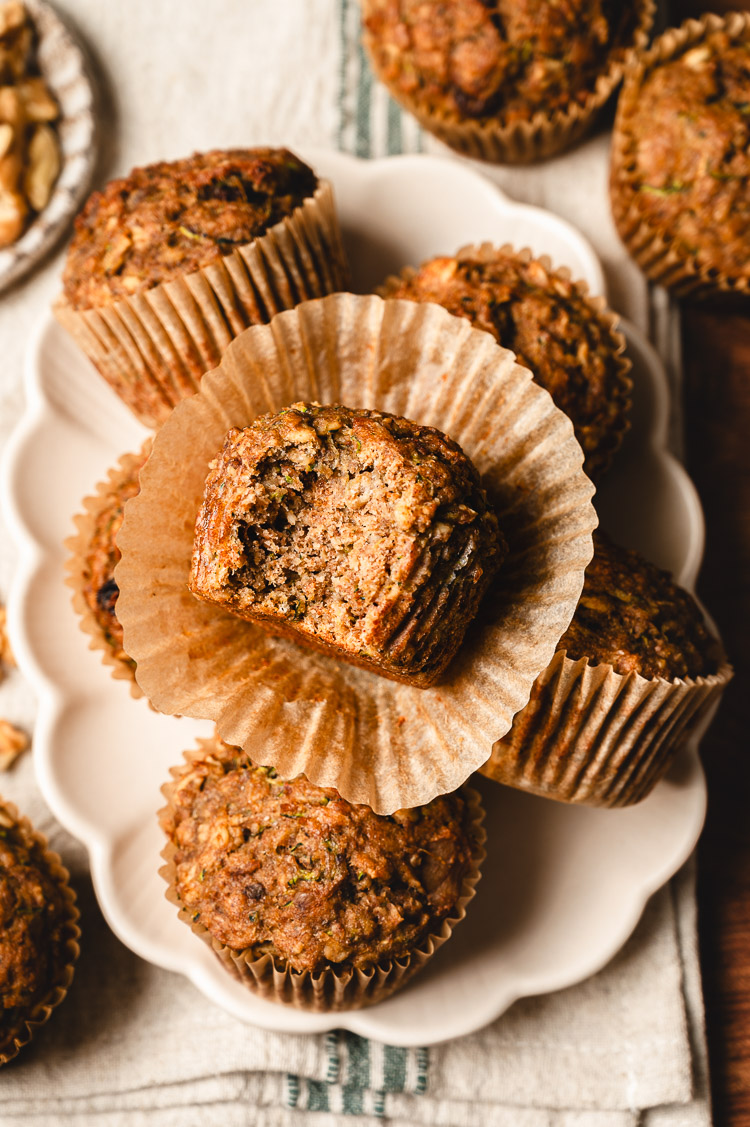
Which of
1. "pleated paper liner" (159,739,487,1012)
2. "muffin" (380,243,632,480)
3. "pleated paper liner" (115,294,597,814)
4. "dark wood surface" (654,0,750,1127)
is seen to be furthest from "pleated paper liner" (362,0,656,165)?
"pleated paper liner" (159,739,487,1012)

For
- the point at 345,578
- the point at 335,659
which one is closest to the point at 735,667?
the point at 335,659

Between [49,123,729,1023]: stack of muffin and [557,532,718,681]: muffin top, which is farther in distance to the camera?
[557,532,718,681]: muffin top

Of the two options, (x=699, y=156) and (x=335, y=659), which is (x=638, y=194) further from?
(x=335, y=659)

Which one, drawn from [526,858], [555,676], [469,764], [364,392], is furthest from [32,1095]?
[364,392]

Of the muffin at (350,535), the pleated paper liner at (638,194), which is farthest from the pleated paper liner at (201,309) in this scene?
the pleated paper liner at (638,194)

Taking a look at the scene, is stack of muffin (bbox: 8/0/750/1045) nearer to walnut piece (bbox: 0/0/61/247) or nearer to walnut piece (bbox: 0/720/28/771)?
walnut piece (bbox: 0/720/28/771)

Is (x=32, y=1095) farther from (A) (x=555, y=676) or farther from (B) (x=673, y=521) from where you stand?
(B) (x=673, y=521)
